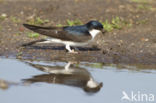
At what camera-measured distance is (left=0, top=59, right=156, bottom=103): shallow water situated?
205 inches

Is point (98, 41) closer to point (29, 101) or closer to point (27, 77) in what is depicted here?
point (27, 77)

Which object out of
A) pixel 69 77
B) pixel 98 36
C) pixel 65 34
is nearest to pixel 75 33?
pixel 65 34

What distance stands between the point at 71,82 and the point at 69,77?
0.29 meters

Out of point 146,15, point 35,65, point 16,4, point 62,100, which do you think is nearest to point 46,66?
point 35,65

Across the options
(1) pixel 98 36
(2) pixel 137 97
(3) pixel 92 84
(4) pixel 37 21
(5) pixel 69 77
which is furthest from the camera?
(4) pixel 37 21

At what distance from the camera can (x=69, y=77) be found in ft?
20.5

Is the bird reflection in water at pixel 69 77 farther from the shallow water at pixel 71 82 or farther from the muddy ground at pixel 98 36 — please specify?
the muddy ground at pixel 98 36

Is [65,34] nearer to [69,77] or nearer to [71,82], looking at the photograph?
[69,77]

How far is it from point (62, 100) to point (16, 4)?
7.36 meters

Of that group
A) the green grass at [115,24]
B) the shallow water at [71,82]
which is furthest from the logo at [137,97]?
the green grass at [115,24]

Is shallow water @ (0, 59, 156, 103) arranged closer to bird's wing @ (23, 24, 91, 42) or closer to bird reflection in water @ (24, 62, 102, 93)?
bird reflection in water @ (24, 62, 102, 93)

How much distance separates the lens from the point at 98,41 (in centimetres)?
887

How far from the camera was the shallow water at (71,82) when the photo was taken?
5.21 m

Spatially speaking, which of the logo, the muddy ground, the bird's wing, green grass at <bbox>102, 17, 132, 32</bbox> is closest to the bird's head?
the bird's wing
